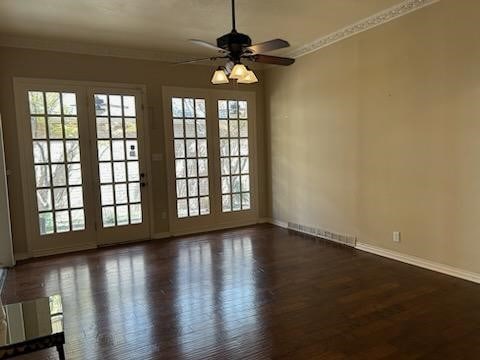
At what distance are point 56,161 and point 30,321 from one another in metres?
3.27

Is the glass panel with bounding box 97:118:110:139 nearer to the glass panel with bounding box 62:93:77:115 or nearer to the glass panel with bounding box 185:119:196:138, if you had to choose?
the glass panel with bounding box 62:93:77:115

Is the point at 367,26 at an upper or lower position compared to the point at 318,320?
upper

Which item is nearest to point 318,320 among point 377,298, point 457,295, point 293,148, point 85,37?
point 377,298

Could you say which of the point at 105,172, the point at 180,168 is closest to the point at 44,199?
the point at 105,172

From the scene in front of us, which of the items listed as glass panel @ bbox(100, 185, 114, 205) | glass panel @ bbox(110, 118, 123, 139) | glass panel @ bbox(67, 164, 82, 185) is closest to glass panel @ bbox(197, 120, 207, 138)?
glass panel @ bbox(110, 118, 123, 139)

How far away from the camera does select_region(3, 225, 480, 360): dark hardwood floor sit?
8.03ft

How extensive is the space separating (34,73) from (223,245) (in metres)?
3.40

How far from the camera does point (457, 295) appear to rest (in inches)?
125

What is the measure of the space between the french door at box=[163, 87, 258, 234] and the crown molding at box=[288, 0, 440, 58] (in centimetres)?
140

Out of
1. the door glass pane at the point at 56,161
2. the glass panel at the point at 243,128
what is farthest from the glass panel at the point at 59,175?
the glass panel at the point at 243,128

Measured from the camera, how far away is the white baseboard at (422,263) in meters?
3.54

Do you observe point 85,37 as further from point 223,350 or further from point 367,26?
point 223,350

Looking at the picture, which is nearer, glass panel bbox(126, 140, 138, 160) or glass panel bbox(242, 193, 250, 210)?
glass panel bbox(126, 140, 138, 160)

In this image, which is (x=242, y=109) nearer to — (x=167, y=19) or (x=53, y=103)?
(x=167, y=19)
